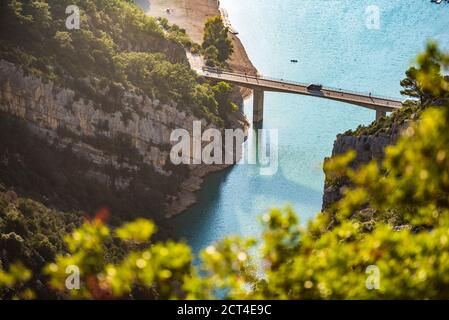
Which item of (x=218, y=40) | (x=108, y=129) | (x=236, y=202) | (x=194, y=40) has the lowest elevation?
(x=236, y=202)

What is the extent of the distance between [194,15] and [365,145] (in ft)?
207

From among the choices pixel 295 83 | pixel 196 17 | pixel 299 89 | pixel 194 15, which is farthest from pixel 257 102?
pixel 194 15

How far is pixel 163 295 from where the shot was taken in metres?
15.7

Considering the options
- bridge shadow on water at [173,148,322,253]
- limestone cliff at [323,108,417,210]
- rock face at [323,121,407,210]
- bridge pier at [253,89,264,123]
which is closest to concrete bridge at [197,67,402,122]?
bridge pier at [253,89,264,123]

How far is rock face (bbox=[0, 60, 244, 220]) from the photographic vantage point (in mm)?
59219

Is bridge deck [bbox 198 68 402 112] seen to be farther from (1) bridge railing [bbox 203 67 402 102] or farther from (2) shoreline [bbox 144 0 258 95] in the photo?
(2) shoreline [bbox 144 0 258 95]

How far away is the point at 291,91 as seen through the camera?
76250 millimetres

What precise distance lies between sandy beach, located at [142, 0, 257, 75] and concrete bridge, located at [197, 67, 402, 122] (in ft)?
26.5

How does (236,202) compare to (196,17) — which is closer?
(236,202)

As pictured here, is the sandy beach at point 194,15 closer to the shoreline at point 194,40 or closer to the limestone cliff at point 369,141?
the shoreline at point 194,40

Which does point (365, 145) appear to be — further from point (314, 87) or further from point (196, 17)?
point (196, 17)
